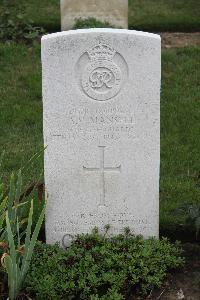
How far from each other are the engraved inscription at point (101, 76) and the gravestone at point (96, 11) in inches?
175

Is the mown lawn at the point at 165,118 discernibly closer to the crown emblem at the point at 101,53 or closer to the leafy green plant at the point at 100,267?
the leafy green plant at the point at 100,267

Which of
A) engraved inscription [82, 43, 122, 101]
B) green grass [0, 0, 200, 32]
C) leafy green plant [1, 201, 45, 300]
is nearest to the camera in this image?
leafy green plant [1, 201, 45, 300]

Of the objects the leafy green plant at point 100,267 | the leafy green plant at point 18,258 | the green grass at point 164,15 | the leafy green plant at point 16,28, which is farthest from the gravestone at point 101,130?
the green grass at point 164,15

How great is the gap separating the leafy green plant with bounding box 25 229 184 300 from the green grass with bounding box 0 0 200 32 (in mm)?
5069

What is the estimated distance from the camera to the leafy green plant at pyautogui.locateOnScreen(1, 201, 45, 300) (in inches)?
168

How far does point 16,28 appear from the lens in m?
9.03

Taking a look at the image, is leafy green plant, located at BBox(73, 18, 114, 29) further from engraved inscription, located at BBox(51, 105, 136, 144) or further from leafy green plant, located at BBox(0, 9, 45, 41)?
engraved inscription, located at BBox(51, 105, 136, 144)

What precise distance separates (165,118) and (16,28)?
8.85 ft

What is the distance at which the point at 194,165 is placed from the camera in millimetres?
6227

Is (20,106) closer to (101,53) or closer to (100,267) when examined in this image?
(101,53)

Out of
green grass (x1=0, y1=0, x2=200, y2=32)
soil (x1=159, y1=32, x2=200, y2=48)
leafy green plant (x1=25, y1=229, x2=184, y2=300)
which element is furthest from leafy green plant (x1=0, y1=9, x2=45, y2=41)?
leafy green plant (x1=25, y1=229, x2=184, y2=300)

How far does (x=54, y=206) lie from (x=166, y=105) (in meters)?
2.83

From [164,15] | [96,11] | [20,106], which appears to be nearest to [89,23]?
[96,11]

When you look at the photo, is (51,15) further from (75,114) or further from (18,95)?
(75,114)
